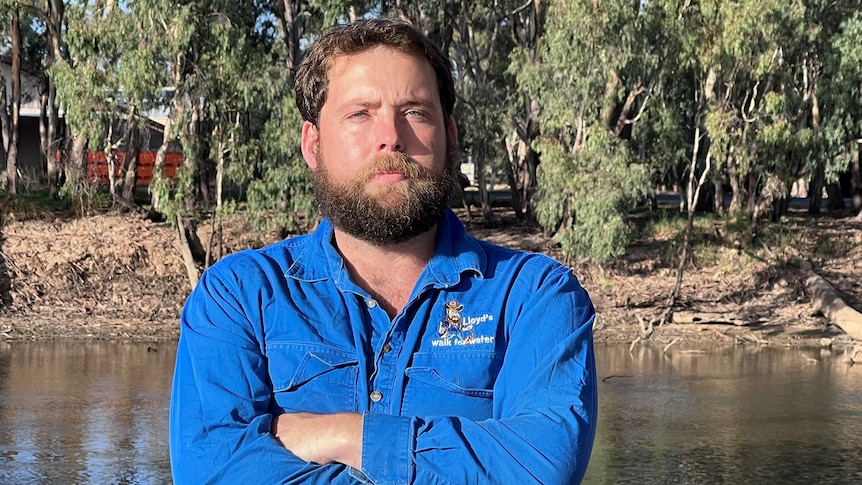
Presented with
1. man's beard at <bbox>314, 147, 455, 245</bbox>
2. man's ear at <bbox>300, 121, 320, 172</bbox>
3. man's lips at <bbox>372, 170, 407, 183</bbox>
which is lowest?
man's beard at <bbox>314, 147, 455, 245</bbox>

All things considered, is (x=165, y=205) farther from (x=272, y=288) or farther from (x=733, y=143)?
(x=272, y=288)

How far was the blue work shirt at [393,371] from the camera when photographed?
78.9 inches

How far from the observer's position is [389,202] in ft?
6.77

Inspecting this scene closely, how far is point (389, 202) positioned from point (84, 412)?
8.95m

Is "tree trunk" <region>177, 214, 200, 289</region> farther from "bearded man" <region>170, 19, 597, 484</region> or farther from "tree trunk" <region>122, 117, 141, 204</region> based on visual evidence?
"bearded man" <region>170, 19, 597, 484</region>

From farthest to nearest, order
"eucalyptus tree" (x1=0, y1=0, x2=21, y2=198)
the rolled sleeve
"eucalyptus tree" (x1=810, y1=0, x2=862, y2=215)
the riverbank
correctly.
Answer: "eucalyptus tree" (x1=810, y1=0, x2=862, y2=215)
"eucalyptus tree" (x1=0, y1=0, x2=21, y2=198)
the riverbank
the rolled sleeve

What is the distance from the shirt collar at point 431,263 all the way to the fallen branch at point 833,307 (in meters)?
14.0

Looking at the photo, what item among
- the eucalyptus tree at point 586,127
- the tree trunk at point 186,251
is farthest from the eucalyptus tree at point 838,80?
the tree trunk at point 186,251

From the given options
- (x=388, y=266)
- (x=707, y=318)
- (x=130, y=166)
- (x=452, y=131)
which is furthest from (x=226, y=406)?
(x=130, y=166)

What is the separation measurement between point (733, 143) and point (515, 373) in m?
14.1

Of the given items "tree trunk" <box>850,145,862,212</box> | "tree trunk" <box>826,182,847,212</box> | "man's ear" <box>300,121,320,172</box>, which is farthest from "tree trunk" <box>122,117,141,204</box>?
"man's ear" <box>300,121,320,172</box>

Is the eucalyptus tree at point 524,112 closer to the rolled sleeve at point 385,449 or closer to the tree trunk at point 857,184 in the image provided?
the tree trunk at point 857,184

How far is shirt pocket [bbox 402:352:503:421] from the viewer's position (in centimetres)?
205

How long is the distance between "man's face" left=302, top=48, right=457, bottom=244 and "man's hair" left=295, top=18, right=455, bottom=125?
2cm
